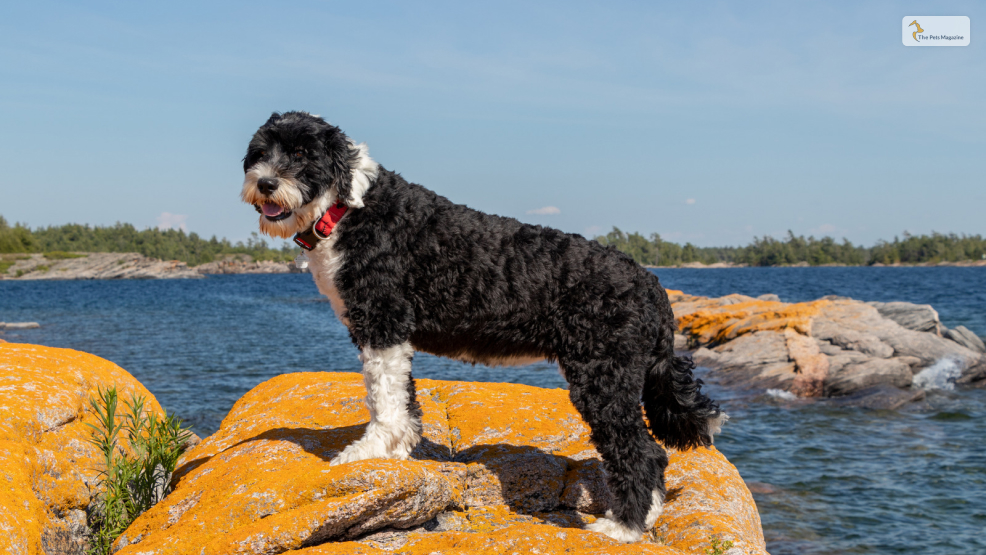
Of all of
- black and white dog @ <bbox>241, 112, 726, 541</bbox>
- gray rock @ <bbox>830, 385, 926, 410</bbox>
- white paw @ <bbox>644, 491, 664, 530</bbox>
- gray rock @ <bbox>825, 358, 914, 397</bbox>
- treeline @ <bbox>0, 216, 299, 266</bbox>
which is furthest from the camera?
treeline @ <bbox>0, 216, 299, 266</bbox>

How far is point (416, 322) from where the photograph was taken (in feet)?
14.4

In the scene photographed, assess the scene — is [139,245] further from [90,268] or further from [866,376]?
[866,376]

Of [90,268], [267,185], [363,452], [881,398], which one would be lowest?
[90,268]

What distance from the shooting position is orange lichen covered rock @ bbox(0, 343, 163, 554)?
13.8 ft

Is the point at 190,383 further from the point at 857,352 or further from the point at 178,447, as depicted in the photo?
the point at 857,352

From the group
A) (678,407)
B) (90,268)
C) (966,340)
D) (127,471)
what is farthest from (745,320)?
(90,268)

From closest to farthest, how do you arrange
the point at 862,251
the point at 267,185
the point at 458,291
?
the point at 267,185
the point at 458,291
the point at 862,251

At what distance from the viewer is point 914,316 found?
74.7ft

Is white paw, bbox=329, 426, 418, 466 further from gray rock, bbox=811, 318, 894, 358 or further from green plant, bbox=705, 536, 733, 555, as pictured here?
gray rock, bbox=811, 318, 894, 358

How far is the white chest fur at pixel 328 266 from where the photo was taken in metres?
4.31

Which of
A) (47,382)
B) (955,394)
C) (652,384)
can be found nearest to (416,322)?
(652,384)

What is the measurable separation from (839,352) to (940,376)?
8.52 feet

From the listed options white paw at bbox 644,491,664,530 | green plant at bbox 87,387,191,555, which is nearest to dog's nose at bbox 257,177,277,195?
green plant at bbox 87,387,191,555

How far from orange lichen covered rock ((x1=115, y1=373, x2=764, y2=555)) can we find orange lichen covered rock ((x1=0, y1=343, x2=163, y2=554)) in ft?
1.84
